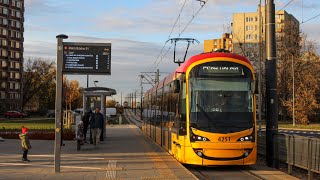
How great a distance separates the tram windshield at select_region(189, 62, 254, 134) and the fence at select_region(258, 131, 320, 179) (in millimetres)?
1244

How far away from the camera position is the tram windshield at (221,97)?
13.9m

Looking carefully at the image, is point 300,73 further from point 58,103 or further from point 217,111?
point 58,103

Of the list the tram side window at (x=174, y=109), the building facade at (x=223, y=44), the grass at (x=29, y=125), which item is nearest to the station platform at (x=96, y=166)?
the tram side window at (x=174, y=109)

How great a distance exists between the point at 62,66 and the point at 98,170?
306 cm

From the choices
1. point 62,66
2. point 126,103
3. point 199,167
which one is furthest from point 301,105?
point 126,103

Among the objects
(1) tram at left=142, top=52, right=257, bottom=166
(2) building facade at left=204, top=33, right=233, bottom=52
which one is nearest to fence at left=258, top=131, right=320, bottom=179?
(1) tram at left=142, top=52, right=257, bottom=166

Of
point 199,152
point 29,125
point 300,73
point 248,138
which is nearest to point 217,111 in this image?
point 248,138

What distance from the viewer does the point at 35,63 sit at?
116 meters

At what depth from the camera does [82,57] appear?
1374cm

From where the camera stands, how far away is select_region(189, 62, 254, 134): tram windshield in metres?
13.9

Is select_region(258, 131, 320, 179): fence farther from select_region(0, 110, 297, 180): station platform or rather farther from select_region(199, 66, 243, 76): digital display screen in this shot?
select_region(199, 66, 243, 76): digital display screen

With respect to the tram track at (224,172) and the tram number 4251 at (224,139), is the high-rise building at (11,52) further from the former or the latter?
the tram number 4251 at (224,139)

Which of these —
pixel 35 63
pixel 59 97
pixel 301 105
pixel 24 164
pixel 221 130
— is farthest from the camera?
pixel 35 63

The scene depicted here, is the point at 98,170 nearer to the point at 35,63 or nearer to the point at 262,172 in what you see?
the point at 262,172
